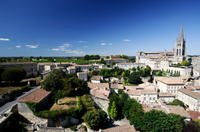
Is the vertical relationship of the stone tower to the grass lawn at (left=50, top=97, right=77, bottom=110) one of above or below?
above

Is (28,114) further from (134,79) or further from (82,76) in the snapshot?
(134,79)

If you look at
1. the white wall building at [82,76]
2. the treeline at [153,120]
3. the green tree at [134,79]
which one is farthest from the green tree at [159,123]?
the white wall building at [82,76]

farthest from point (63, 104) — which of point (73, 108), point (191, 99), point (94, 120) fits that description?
point (191, 99)

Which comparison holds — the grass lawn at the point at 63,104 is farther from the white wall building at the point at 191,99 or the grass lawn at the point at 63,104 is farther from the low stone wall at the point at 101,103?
the white wall building at the point at 191,99

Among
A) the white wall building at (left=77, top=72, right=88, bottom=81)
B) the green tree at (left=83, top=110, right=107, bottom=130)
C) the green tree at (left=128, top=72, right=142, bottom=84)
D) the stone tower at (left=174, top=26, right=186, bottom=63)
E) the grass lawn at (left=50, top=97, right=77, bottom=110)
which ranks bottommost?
the green tree at (left=83, top=110, right=107, bottom=130)

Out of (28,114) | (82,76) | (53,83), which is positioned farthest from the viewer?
(82,76)

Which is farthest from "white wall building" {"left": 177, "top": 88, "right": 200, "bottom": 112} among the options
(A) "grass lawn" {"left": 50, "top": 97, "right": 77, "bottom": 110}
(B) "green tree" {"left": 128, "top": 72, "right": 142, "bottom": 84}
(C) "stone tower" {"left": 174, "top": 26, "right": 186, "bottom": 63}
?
(C) "stone tower" {"left": 174, "top": 26, "right": 186, "bottom": 63}

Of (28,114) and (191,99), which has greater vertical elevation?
(191,99)

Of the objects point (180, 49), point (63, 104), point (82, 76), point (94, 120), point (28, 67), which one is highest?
point (180, 49)

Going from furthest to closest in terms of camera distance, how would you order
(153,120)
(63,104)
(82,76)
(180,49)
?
1. (180,49)
2. (82,76)
3. (63,104)
4. (153,120)

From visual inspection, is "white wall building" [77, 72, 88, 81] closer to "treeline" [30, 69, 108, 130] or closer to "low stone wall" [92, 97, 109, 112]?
"treeline" [30, 69, 108, 130]

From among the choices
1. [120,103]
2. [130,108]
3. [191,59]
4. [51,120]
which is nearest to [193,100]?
[130,108]

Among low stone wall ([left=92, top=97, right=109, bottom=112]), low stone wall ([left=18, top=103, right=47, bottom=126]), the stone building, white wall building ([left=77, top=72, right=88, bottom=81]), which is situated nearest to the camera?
low stone wall ([left=18, top=103, right=47, bottom=126])

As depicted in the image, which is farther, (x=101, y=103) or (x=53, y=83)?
(x=53, y=83)
